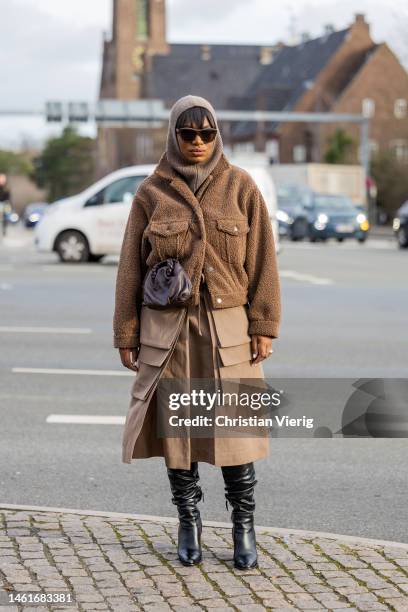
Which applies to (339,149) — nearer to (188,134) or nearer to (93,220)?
(93,220)

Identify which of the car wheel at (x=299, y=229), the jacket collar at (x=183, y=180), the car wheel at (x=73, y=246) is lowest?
the car wheel at (x=299, y=229)

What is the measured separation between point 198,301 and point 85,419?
12.9ft

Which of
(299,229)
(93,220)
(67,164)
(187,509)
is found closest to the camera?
(187,509)

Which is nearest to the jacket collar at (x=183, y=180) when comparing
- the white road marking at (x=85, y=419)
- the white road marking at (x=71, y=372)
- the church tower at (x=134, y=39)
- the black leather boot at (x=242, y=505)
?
the black leather boot at (x=242, y=505)

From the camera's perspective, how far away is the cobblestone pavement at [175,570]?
184 inches

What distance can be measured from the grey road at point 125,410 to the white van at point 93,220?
4.55m

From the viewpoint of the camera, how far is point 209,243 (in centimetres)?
508

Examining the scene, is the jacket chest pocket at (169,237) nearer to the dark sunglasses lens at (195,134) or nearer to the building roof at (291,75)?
the dark sunglasses lens at (195,134)

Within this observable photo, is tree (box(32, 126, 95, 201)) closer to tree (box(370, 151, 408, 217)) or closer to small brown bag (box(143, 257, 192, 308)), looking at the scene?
tree (box(370, 151, 408, 217))

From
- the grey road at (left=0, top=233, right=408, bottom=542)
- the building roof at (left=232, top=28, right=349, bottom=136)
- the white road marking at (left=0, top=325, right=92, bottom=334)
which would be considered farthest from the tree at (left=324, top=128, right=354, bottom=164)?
the white road marking at (left=0, top=325, right=92, bottom=334)

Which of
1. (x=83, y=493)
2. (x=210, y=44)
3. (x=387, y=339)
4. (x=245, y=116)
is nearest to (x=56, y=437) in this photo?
(x=83, y=493)

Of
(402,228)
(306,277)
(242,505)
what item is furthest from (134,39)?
(242,505)

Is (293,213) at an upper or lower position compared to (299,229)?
upper

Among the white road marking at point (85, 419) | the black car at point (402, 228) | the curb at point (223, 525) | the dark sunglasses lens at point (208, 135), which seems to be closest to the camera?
the dark sunglasses lens at point (208, 135)
